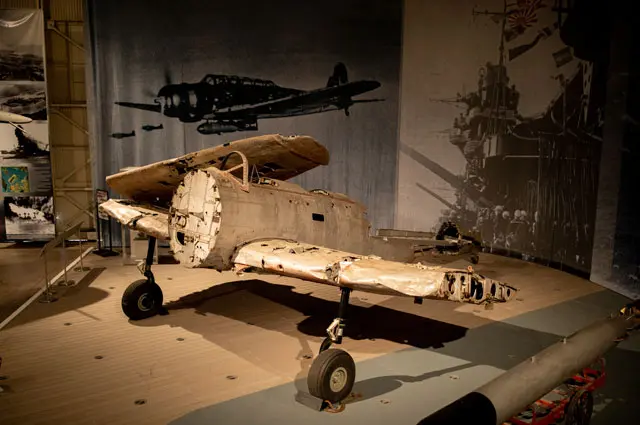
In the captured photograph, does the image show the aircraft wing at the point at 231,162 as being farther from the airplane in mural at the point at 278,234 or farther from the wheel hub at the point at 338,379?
the wheel hub at the point at 338,379

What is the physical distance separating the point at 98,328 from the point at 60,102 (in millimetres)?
10655

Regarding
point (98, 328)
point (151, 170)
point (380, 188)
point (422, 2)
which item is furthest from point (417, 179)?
point (98, 328)

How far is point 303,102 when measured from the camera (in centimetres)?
1335

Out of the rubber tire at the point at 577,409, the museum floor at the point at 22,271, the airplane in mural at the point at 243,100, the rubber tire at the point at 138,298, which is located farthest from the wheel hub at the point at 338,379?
the airplane in mural at the point at 243,100

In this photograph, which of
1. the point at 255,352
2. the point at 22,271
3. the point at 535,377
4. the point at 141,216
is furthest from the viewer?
the point at 22,271

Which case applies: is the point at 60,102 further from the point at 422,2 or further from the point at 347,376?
the point at 347,376

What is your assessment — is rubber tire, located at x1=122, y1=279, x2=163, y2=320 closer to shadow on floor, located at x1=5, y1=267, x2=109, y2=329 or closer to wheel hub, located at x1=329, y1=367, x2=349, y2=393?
shadow on floor, located at x1=5, y1=267, x2=109, y2=329

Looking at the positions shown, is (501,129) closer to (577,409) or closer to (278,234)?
(278,234)

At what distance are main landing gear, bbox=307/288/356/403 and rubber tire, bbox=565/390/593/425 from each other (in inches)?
78.3

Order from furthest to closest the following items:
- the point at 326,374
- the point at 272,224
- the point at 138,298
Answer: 1. the point at 138,298
2. the point at 272,224
3. the point at 326,374

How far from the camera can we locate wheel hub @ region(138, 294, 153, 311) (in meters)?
7.41

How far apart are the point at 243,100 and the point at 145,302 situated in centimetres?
724

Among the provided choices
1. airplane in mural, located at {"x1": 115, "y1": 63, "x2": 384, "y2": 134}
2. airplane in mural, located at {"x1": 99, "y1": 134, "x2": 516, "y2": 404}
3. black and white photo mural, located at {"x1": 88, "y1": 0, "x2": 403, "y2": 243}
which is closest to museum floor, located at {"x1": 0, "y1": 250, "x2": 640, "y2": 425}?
airplane in mural, located at {"x1": 99, "y1": 134, "x2": 516, "y2": 404}

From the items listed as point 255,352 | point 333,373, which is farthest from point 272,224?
point 333,373
